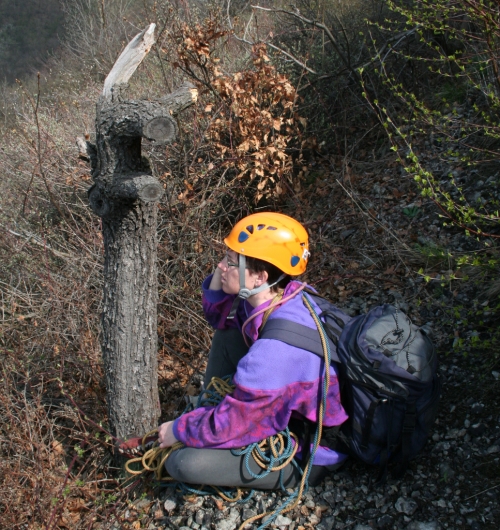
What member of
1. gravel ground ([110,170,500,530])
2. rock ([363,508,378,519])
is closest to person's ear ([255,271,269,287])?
gravel ground ([110,170,500,530])

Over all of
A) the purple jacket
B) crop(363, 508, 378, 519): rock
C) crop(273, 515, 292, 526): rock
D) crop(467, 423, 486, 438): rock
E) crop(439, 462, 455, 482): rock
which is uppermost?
the purple jacket

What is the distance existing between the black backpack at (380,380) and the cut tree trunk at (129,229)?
2.88 feet

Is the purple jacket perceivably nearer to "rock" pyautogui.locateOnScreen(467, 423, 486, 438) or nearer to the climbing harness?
the climbing harness

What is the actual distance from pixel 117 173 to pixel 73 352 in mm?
1879

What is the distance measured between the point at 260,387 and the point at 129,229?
1142 millimetres

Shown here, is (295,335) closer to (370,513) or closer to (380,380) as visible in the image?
(380,380)

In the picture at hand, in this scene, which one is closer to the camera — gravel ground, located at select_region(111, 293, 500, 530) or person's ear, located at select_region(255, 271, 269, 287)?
gravel ground, located at select_region(111, 293, 500, 530)

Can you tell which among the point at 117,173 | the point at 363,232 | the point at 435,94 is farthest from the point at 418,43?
the point at 117,173

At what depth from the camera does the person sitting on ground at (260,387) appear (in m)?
2.42

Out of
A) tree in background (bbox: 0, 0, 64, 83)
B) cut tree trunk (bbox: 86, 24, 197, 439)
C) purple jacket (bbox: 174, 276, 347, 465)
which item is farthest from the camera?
tree in background (bbox: 0, 0, 64, 83)

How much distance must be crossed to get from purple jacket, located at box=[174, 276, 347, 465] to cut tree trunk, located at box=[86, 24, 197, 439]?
2.01 feet

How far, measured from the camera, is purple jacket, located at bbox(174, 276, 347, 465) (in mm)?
2396

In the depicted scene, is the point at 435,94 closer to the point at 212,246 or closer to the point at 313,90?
the point at 313,90

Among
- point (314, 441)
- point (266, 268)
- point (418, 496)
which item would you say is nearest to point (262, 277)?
point (266, 268)
